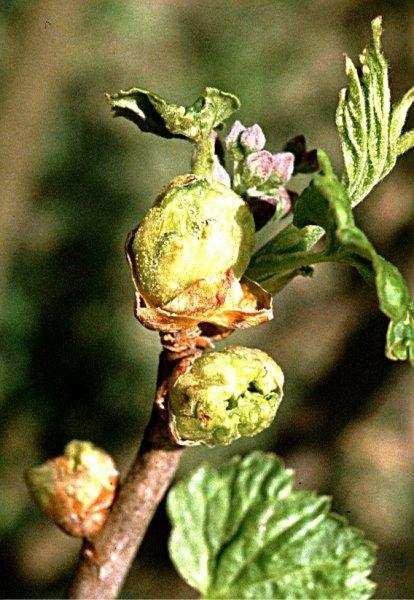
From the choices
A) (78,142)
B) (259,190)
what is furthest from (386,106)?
(78,142)

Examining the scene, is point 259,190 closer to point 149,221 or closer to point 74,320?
A: point 149,221

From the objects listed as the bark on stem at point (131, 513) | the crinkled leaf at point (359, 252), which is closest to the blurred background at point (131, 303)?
the bark on stem at point (131, 513)

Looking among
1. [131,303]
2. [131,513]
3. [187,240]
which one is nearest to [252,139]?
[187,240]

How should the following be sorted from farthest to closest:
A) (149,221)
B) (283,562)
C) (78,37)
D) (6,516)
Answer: (78,37)
(6,516)
(283,562)
(149,221)

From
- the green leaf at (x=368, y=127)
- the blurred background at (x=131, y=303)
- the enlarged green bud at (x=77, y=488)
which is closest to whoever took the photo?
the green leaf at (x=368, y=127)

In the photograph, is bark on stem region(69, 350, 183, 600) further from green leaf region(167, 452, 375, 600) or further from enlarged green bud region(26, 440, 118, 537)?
green leaf region(167, 452, 375, 600)

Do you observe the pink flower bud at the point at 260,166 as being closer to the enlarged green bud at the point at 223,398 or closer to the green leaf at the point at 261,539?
the enlarged green bud at the point at 223,398
